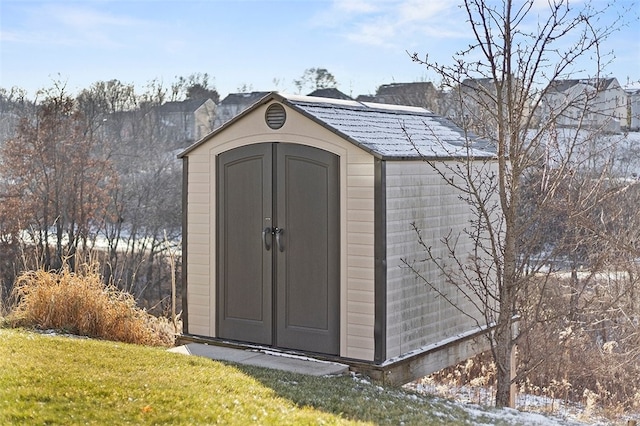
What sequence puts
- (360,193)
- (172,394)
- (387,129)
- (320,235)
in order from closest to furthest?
(172,394) → (360,193) → (320,235) → (387,129)

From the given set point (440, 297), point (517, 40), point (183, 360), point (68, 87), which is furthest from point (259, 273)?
point (68, 87)

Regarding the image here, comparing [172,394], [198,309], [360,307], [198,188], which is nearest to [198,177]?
[198,188]

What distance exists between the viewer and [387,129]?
7.37 meters

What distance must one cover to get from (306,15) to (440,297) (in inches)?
131

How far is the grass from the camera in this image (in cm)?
474

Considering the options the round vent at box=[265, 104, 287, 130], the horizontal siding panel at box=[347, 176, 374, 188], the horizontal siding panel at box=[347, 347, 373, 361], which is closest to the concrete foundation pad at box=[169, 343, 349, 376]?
the horizontal siding panel at box=[347, 347, 373, 361]

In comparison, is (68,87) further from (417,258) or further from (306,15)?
(417,258)

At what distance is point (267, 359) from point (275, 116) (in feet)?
6.77

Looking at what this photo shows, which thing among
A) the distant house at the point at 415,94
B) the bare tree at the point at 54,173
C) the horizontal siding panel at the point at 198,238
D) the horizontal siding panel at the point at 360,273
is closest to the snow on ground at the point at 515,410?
the horizontal siding panel at the point at 360,273

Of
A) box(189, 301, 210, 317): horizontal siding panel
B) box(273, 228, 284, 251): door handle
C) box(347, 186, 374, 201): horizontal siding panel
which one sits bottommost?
box(189, 301, 210, 317): horizontal siding panel

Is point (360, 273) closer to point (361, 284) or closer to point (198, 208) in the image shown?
point (361, 284)

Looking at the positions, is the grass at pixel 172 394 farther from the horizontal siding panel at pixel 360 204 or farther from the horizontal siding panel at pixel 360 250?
the horizontal siding panel at pixel 360 204

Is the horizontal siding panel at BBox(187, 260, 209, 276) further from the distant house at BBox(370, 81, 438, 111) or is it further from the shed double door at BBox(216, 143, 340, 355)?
the distant house at BBox(370, 81, 438, 111)

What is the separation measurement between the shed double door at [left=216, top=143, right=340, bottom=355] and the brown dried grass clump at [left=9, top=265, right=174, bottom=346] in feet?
4.78
